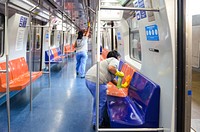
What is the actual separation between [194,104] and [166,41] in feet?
10.5

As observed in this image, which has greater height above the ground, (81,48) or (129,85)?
(81,48)

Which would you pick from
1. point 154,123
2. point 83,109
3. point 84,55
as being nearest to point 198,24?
point 84,55

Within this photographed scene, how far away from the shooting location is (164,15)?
2.40m

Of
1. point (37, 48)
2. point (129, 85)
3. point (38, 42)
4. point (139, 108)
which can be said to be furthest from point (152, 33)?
point (38, 42)

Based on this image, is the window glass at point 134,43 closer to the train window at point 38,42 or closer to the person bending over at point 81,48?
the person bending over at point 81,48

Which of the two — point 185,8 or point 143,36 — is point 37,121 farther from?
point 185,8

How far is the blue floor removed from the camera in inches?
150

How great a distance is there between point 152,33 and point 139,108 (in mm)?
1089

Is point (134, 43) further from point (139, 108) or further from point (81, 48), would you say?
point (81, 48)

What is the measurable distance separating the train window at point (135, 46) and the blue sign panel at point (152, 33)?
1.82 m

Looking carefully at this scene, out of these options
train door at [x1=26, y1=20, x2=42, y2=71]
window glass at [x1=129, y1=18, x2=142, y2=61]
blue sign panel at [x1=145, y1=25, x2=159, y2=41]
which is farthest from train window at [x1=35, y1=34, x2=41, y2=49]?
blue sign panel at [x1=145, y1=25, x2=159, y2=41]

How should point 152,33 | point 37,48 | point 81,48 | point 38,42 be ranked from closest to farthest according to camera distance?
point 152,33, point 81,48, point 37,48, point 38,42

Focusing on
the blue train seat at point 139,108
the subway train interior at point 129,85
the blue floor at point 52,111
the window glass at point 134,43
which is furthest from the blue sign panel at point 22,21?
the blue train seat at point 139,108

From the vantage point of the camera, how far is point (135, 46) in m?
5.31
